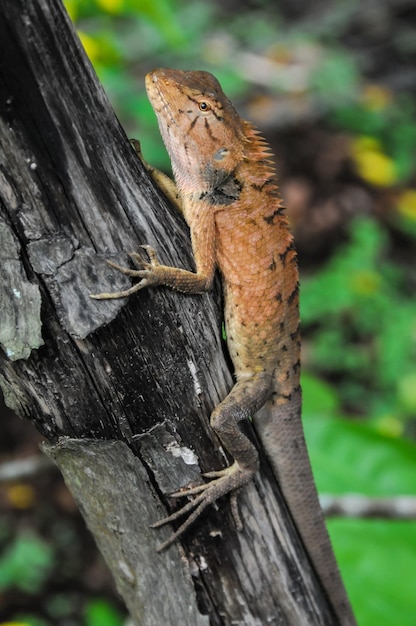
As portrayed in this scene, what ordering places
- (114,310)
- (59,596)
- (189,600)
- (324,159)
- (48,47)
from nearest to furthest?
(48,47) → (114,310) → (189,600) → (59,596) → (324,159)

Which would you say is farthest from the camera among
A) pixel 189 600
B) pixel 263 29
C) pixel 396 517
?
pixel 263 29

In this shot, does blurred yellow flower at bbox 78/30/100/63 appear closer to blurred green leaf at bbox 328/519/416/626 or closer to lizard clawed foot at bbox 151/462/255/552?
lizard clawed foot at bbox 151/462/255/552

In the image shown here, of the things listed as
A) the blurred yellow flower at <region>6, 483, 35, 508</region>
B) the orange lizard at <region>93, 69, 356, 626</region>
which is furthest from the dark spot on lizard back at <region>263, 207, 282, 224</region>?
the blurred yellow flower at <region>6, 483, 35, 508</region>

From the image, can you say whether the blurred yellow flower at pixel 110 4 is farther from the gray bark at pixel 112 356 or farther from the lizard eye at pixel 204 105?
the gray bark at pixel 112 356

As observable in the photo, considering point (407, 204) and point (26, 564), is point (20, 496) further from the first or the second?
point (407, 204)

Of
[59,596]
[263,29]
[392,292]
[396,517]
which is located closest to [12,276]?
[396,517]

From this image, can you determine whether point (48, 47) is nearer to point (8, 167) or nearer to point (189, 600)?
point (8, 167)

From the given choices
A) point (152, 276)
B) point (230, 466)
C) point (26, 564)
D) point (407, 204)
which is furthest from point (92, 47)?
point (407, 204)
